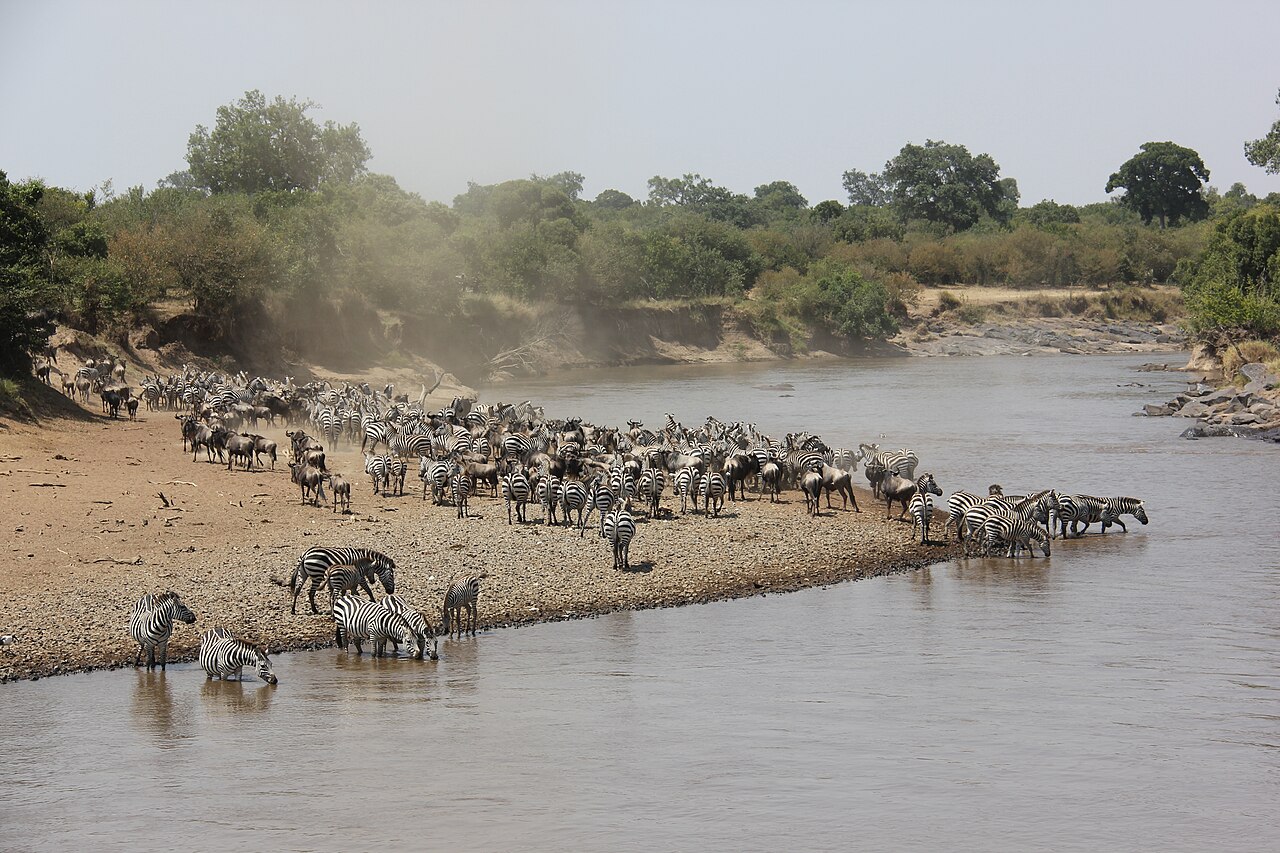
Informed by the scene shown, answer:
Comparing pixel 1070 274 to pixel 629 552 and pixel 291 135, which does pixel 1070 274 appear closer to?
pixel 291 135

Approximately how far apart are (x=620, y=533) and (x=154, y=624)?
6.57m

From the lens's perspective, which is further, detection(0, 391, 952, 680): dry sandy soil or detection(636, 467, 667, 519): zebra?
detection(636, 467, 667, 519): zebra

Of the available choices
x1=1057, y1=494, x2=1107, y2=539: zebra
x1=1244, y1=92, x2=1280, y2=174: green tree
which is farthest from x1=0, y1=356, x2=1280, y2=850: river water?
x1=1244, y1=92, x2=1280, y2=174: green tree

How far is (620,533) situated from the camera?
17.5 meters

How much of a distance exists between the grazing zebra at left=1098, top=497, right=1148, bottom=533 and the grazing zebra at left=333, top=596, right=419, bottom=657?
1359 centimetres

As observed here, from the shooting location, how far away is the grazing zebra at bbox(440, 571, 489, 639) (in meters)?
14.7

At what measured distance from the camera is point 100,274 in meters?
38.5

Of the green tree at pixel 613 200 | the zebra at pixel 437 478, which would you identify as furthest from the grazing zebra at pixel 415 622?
the green tree at pixel 613 200

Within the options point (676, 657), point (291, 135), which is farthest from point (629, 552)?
point (291, 135)

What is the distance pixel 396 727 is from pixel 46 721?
10.7 ft

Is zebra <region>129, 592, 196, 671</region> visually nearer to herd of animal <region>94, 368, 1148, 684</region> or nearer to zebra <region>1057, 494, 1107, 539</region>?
herd of animal <region>94, 368, 1148, 684</region>

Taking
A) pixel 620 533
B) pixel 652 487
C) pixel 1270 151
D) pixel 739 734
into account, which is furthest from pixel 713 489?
pixel 1270 151

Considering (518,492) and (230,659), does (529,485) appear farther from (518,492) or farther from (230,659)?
(230,659)

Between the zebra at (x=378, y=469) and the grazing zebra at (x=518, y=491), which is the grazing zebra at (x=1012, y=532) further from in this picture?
the zebra at (x=378, y=469)
